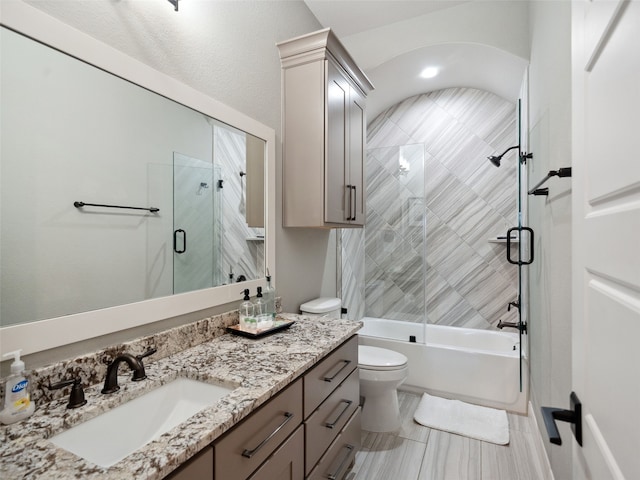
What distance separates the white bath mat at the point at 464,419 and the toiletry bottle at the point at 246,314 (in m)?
1.59

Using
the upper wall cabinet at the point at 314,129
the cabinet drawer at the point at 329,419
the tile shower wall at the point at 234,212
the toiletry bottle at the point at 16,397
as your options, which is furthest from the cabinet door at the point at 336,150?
the toiletry bottle at the point at 16,397

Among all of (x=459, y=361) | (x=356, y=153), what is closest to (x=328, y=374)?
(x=356, y=153)

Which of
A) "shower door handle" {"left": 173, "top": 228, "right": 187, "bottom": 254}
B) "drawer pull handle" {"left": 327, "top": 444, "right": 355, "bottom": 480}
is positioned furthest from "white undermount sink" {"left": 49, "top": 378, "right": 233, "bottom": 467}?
"drawer pull handle" {"left": 327, "top": 444, "right": 355, "bottom": 480}

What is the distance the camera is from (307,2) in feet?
7.78

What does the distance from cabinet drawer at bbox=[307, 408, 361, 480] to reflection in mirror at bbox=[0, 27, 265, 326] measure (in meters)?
0.91

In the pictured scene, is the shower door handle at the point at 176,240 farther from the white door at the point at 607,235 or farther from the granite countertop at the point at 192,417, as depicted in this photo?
the white door at the point at 607,235

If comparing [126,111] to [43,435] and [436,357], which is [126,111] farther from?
[436,357]

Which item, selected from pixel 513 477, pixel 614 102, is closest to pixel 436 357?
pixel 513 477

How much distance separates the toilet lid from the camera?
219 centimetres

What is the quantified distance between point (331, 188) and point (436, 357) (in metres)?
1.78

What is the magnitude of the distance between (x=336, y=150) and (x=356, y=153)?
359 millimetres

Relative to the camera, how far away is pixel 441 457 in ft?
6.52

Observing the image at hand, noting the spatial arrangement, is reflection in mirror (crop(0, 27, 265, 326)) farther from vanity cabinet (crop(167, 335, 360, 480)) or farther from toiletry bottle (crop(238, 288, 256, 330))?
vanity cabinet (crop(167, 335, 360, 480))

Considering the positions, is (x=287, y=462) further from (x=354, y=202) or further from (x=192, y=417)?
(x=354, y=202)
